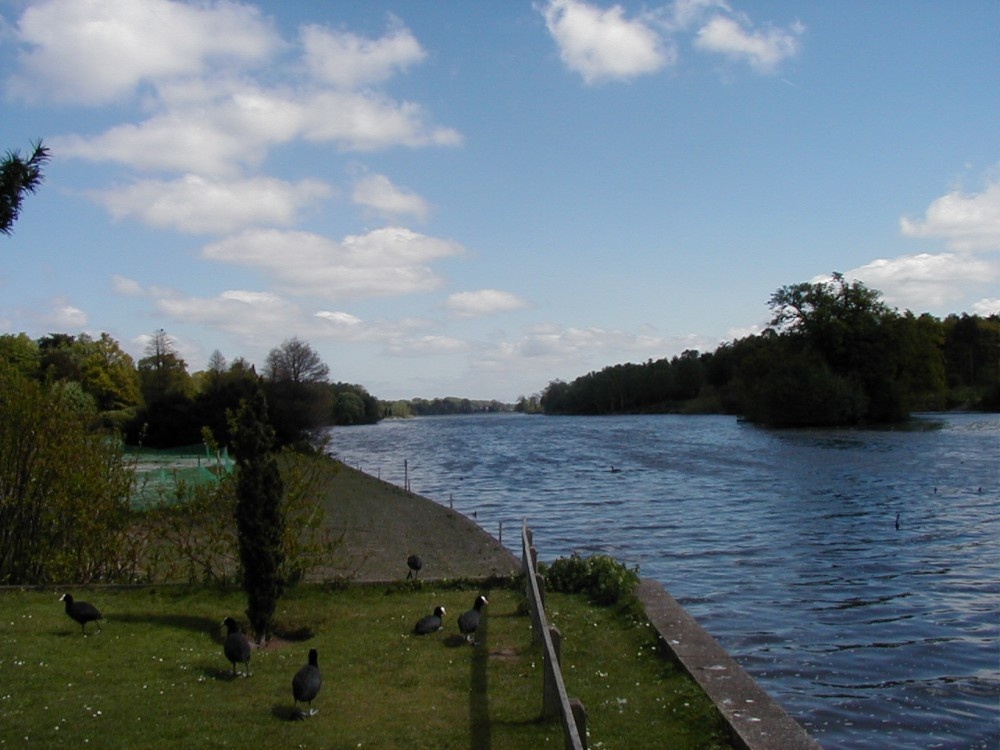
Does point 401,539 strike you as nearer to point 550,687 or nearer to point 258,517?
point 258,517

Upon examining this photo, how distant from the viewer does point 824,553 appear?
22172 mm

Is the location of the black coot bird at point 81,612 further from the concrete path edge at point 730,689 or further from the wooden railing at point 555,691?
the concrete path edge at point 730,689

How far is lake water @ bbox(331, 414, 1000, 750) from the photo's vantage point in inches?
445

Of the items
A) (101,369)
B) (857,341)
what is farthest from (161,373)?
(857,341)

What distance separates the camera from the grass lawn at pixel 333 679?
23.7 feet

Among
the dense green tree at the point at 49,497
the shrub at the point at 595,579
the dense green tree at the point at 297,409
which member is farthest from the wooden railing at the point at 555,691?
the dense green tree at the point at 297,409

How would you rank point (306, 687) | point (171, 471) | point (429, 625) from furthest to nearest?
point (171, 471) → point (429, 625) → point (306, 687)

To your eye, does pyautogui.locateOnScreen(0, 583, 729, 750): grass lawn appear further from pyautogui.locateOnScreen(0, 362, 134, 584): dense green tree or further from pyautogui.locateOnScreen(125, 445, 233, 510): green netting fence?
pyautogui.locateOnScreen(125, 445, 233, 510): green netting fence

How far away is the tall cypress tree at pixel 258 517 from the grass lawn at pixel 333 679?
55cm

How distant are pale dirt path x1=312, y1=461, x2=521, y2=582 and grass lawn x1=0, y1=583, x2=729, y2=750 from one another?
2745 mm

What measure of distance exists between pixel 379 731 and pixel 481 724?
0.85m

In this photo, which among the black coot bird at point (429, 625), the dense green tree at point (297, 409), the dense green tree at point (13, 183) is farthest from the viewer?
the dense green tree at point (297, 409)

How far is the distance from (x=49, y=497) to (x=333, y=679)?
7063 millimetres

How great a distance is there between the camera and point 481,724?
7.45 m
